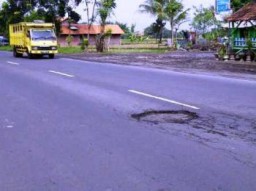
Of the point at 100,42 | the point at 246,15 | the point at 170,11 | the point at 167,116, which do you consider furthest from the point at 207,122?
the point at 170,11

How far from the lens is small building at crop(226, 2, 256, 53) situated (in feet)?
97.1

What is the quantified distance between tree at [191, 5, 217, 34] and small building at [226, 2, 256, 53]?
25.3 m

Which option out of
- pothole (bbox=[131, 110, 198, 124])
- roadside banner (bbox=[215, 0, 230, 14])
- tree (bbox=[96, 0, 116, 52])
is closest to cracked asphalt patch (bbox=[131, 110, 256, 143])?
Result: pothole (bbox=[131, 110, 198, 124])

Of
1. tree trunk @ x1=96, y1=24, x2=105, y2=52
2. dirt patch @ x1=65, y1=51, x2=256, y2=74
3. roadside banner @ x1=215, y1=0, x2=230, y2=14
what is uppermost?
roadside banner @ x1=215, y1=0, x2=230, y2=14

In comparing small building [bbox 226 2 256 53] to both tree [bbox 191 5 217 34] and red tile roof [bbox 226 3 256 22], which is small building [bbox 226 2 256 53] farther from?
tree [bbox 191 5 217 34]

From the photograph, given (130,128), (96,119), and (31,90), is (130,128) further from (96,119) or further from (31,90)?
(31,90)

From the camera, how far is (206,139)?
7238mm

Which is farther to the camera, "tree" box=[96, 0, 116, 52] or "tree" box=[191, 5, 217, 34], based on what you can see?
"tree" box=[191, 5, 217, 34]

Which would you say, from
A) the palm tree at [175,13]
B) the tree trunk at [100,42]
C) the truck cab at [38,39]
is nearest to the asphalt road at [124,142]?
the truck cab at [38,39]

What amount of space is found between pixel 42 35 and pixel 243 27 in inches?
580

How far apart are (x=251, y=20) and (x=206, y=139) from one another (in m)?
24.2

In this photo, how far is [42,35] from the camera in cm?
3472

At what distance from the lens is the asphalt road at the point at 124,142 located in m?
5.27

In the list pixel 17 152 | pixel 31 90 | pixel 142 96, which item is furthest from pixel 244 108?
pixel 31 90
